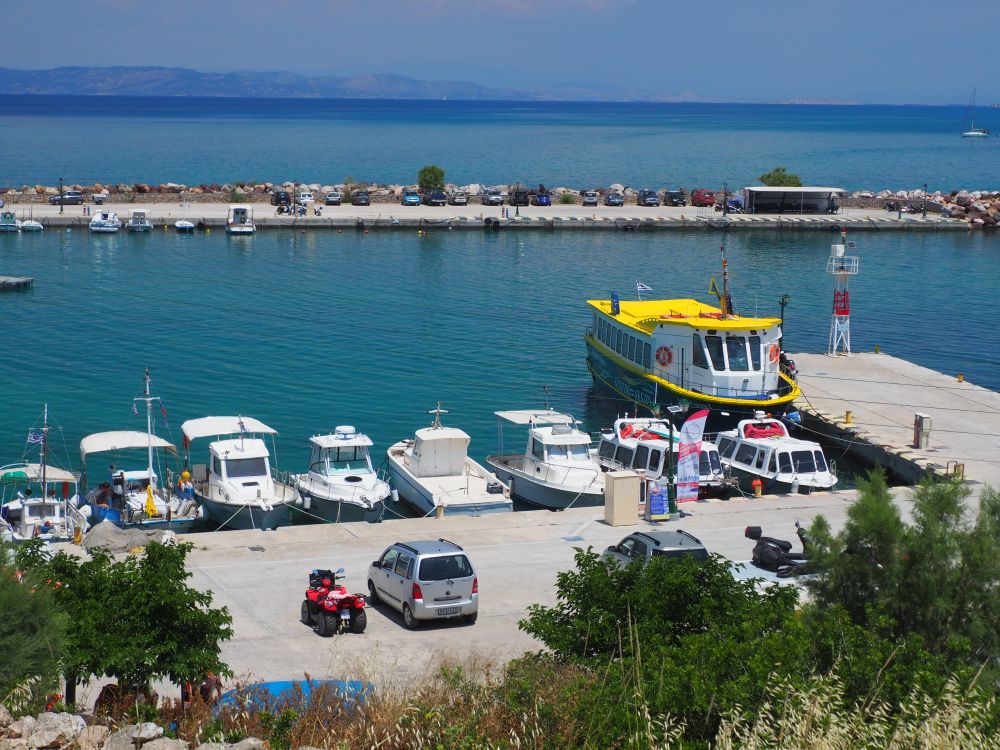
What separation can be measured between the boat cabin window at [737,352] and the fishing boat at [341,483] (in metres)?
12.2

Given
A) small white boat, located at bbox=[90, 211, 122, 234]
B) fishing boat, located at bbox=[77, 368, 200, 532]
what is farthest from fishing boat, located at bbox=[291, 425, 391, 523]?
small white boat, located at bbox=[90, 211, 122, 234]

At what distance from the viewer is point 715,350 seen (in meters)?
37.5

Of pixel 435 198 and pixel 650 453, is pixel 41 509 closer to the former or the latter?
pixel 650 453

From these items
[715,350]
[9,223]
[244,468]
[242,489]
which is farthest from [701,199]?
[242,489]

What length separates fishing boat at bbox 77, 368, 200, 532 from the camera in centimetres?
2894

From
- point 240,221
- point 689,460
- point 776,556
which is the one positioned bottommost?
point 776,556

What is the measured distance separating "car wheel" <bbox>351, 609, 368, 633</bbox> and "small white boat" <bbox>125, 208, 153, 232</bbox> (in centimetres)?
7407

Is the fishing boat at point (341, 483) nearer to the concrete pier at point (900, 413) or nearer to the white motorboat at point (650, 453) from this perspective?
the white motorboat at point (650, 453)

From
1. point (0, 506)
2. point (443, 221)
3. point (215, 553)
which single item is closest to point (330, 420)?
point (0, 506)

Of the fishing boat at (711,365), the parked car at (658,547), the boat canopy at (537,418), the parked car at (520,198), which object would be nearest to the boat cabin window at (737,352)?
the fishing boat at (711,365)

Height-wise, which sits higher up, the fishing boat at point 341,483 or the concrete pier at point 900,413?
the concrete pier at point 900,413

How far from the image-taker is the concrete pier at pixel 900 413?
3272 centimetres

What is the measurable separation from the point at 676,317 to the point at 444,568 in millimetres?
21504

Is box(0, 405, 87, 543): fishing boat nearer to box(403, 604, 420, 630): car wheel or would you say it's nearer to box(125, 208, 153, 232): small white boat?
box(403, 604, 420, 630): car wheel
